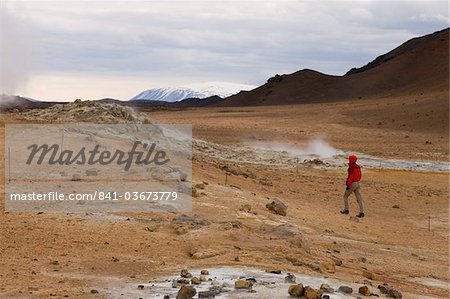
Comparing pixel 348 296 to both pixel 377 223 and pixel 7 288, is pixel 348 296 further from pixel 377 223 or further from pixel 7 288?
pixel 377 223

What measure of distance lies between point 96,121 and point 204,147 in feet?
17.4

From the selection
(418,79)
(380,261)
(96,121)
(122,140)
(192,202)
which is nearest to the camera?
(380,261)

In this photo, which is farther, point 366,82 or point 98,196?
point 366,82

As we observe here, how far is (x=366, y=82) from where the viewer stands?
255 ft

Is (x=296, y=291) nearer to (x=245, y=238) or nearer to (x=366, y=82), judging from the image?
(x=245, y=238)

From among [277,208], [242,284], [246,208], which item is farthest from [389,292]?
[277,208]

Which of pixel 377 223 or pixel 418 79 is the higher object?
pixel 418 79

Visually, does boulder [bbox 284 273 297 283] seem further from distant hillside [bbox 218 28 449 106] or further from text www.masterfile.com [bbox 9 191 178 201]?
distant hillside [bbox 218 28 449 106]

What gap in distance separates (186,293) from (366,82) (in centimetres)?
7250

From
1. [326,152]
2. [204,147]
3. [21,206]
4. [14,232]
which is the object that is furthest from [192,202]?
[326,152]

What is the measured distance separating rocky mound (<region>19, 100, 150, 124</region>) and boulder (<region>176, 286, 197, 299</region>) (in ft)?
49.3

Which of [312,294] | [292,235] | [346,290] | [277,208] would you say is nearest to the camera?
[312,294]

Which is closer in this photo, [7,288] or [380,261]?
Result: [7,288]

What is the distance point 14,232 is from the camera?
32.1 feet
